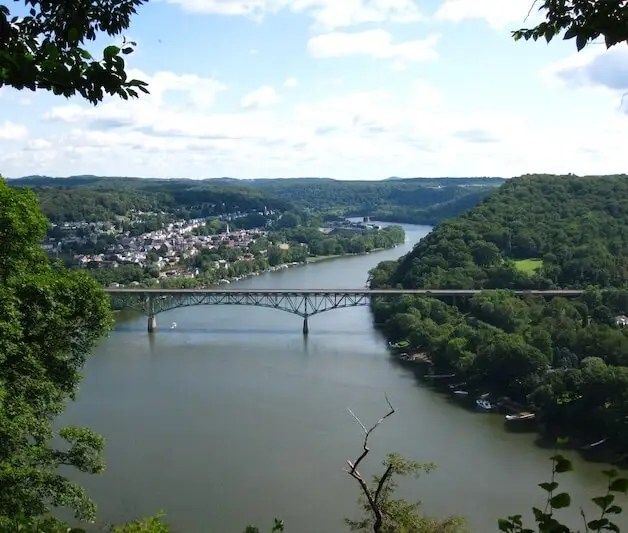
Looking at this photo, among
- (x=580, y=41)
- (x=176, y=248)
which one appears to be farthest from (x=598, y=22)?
(x=176, y=248)

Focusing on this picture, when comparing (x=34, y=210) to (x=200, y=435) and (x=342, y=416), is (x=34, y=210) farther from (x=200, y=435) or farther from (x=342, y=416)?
(x=342, y=416)

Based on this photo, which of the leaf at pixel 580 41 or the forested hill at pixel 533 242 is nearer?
the leaf at pixel 580 41

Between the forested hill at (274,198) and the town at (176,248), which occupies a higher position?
the forested hill at (274,198)

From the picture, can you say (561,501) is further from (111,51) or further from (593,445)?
(593,445)

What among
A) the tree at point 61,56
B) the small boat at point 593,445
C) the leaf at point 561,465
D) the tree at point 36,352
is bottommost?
the small boat at point 593,445

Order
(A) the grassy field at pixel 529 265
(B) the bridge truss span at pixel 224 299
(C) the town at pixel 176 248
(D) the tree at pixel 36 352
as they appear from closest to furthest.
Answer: (D) the tree at pixel 36 352
(B) the bridge truss span at pixel 224 299
(A) the grassy field at pixel 529 265
(C) the town at pixel 176 248

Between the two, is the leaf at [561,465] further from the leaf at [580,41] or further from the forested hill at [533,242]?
the forested hill at [533,242]

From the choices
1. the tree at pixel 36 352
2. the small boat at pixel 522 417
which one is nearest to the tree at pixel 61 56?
the tree at pixel 36 352
